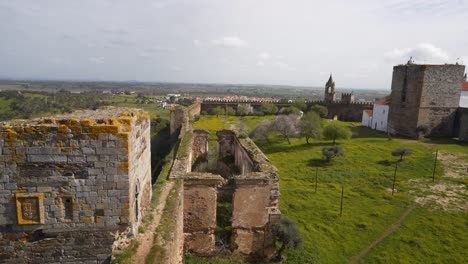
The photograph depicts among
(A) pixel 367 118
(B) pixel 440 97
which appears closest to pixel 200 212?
(B) pixel 440 97

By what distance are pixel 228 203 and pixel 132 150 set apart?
17.6 ft

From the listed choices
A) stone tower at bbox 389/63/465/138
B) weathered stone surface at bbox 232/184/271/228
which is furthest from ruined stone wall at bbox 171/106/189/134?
stone tower at bbox 389/63/465/138

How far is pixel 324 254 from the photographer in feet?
34.4

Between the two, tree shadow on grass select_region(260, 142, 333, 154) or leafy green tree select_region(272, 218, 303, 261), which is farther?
tree shadow on grass select_region(260, 142, 333, 154)

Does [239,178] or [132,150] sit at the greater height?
[132,150]

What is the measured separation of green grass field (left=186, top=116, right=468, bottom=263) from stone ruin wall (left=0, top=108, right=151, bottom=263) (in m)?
4.49

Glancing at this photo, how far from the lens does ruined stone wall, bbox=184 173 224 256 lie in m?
8.48

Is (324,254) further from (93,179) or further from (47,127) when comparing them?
(47,127)

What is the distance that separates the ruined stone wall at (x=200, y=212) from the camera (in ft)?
27.8

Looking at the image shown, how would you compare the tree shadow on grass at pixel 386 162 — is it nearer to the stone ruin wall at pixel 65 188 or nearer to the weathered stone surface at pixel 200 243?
the weathered stone surface at pixel 200 243

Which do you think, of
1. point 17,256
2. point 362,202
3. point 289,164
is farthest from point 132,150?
point 289,164

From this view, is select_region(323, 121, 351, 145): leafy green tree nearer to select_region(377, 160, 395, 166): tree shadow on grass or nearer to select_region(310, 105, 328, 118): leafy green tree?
select_region(377, 160, 395, 166): tree shadow on grass

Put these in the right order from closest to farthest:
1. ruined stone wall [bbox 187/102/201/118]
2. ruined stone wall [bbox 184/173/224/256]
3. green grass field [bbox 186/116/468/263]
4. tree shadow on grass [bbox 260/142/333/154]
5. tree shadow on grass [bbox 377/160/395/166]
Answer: ruined stone wall [bbox 184/173/224/256] → green grass field [bbox 186/116/468/263] → tree shadow on grass [bbox 377/160/395/166] → tree shadow on grass [bbox 260/142/333/154] → ruined stone wall [bbox 187/102/201/118]

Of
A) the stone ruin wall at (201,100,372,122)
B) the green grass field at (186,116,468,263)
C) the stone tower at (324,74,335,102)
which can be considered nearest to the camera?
the green grass field at (186,116,468,263)
